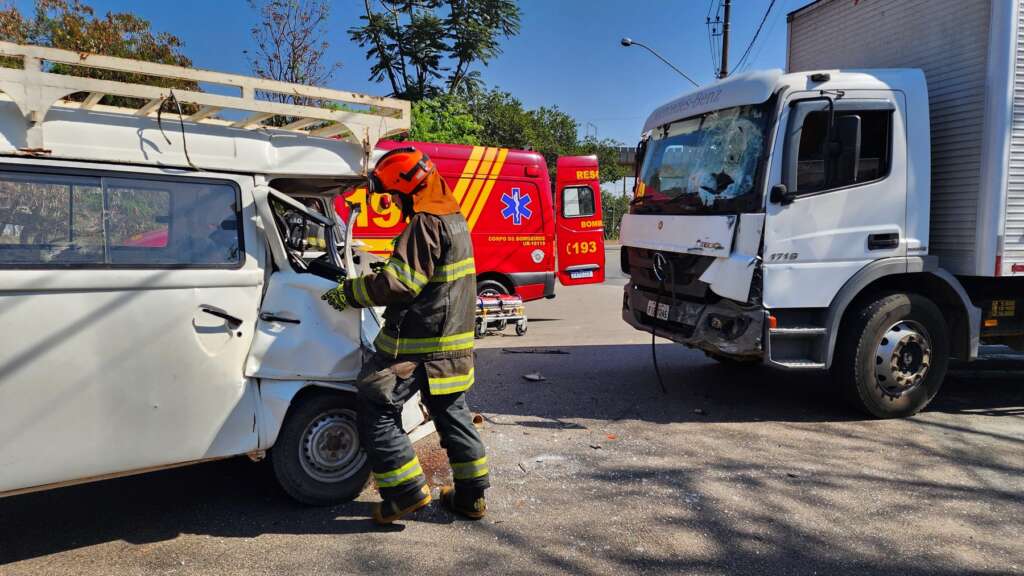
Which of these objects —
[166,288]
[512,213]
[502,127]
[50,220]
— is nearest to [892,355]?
[166,288]

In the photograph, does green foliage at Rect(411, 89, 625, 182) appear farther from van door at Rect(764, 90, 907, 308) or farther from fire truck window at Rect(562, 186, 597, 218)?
van door at Rect(764, 90, 907, 308)

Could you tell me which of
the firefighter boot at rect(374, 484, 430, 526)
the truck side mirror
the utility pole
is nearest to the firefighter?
the firefighter boot at rect(374, 484, 430, 526)

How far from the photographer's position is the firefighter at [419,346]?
11.0 feet

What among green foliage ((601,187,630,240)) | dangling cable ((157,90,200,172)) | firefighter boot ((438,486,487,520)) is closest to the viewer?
dangling cable ((157,90,200,172))

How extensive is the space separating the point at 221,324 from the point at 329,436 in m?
0.85

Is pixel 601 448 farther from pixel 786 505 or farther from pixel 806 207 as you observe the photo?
pixel 806 207

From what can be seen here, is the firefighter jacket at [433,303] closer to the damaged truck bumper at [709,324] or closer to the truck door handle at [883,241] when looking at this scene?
the damaged truck bumper at [709,324]

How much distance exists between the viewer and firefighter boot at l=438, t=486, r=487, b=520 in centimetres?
356

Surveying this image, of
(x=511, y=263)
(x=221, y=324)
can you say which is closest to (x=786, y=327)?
(x=221, y=324)

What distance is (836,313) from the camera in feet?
16.5

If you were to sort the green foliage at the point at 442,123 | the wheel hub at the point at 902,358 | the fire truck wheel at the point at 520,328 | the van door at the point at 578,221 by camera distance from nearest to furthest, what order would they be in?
the wheel hub at the point at 902,358 → the fire truck wheel at the point at 520,328 → the van door at the point at 578,221 → the green foliage at the point at 442,123

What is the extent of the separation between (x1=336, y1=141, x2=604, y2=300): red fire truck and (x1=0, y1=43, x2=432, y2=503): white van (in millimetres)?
5590

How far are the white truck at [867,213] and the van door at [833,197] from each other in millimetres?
11

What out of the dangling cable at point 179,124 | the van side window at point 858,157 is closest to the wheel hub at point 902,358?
the van side window at point 858,157
